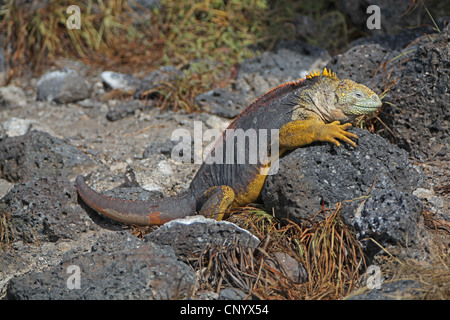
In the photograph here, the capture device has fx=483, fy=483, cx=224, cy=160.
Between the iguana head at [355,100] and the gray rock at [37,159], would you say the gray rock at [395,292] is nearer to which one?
the iguana head at [355,100]

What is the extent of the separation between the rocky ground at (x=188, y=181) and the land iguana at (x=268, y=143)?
128 millimetres

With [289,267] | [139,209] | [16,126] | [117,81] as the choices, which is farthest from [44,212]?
[117,81]

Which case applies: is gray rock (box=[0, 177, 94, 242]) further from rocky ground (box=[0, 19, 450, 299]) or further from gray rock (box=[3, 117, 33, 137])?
gray rock (box=[3, 117, 33, 137])

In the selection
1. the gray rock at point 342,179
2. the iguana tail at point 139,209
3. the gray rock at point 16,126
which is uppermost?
the gray rock at point 342,179

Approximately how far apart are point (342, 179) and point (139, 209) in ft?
4.99

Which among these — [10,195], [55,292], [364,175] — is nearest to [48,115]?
[10,195]

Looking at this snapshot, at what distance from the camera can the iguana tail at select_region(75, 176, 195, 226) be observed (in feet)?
12.0

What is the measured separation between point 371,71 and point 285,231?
184 centimetres

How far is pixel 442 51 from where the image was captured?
376 cm

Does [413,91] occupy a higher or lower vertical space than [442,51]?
lower

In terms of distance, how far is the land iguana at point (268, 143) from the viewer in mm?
3314

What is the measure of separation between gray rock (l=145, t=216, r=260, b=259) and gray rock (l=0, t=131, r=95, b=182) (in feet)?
5.48

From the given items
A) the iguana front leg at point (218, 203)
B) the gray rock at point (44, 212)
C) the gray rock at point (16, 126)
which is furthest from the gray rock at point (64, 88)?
the iguana front leg at point (218, 203)

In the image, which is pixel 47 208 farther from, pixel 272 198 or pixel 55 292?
pixel 272 198
